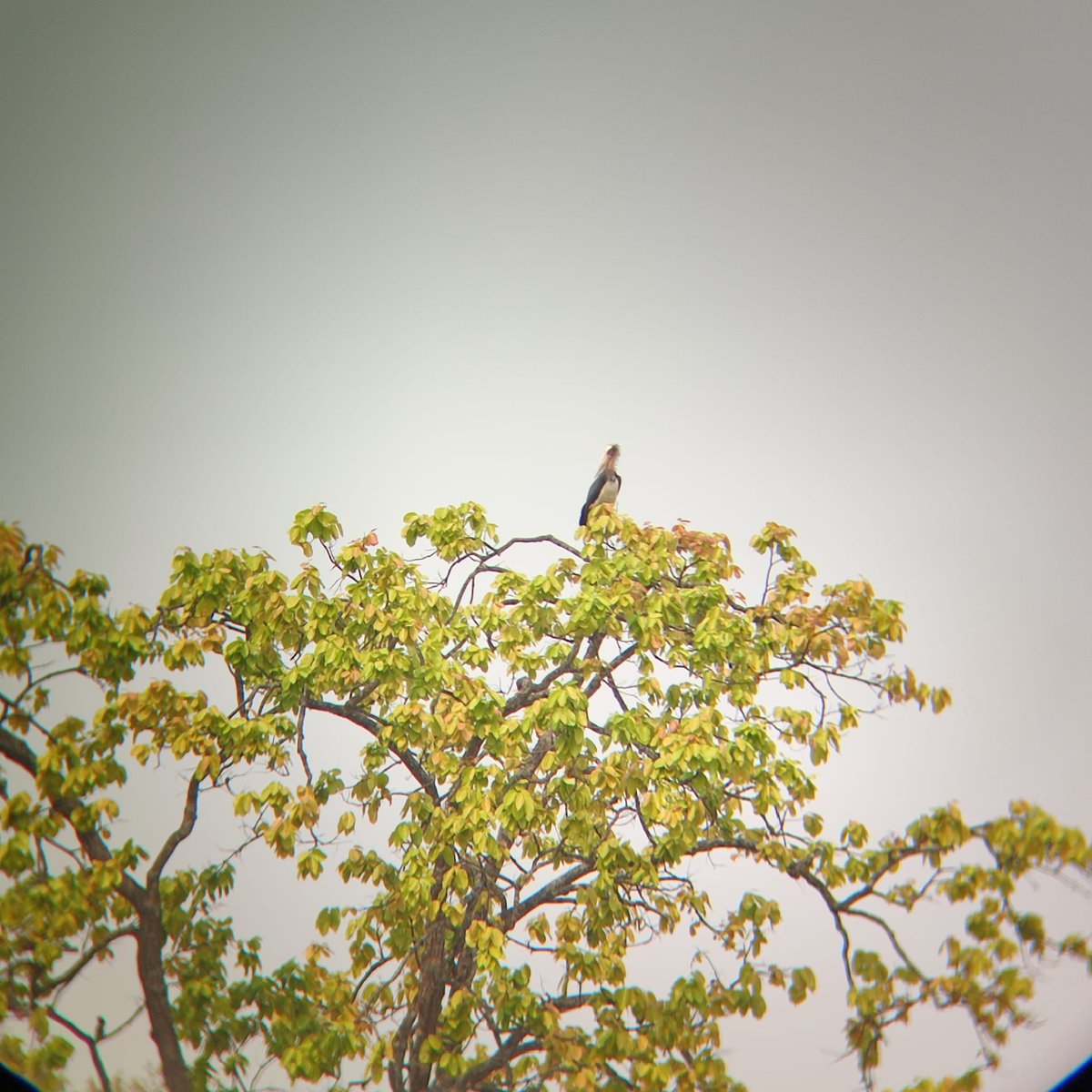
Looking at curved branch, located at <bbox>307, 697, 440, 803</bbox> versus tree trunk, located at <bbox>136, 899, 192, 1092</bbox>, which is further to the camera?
curved branch, located at <bbox>307, 697, 440, 803</bbox>

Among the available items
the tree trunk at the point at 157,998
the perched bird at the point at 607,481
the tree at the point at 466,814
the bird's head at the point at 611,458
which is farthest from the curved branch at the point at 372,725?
the bird's head at the point at 611,458

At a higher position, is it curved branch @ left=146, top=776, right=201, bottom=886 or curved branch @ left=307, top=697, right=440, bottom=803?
curved branch @ left=307, top=697, right=440, bottom=803

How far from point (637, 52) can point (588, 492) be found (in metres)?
1.19

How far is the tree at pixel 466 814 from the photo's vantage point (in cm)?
248

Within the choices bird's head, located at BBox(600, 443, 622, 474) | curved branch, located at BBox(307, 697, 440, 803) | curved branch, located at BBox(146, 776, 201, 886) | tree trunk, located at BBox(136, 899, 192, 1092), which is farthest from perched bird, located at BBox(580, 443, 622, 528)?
tree trunk, located at BBox(136, 899, 192, 1092)

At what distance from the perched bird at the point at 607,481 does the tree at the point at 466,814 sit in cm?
22

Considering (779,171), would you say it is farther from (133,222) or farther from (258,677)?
(258,677)

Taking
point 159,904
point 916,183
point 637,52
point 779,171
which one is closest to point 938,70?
point 916,183

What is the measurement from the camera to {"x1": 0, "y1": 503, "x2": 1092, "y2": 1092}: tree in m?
2.48

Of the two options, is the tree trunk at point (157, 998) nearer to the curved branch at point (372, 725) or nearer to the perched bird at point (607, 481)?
the curved branch at point (372, 725)

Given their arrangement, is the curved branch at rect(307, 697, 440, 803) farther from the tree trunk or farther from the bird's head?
the bird's head

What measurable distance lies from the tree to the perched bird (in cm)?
22

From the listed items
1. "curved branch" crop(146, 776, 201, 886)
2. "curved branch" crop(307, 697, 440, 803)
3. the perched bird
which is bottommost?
"curved branch" crop(146, 776, 201, 886)

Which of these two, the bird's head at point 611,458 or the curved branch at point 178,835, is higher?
the bird's head at point 611,458
